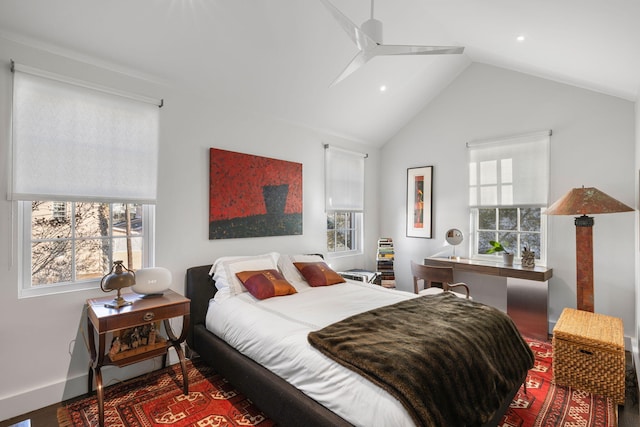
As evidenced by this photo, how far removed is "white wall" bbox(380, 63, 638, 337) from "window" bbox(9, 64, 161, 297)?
3.67m

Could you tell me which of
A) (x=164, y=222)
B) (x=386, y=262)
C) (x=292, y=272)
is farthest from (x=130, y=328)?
(x=386, y=262)

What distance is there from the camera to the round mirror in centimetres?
419

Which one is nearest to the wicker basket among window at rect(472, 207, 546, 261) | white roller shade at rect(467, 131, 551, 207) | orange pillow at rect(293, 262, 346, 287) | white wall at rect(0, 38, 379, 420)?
window at rect(472, 207, 546, 261)

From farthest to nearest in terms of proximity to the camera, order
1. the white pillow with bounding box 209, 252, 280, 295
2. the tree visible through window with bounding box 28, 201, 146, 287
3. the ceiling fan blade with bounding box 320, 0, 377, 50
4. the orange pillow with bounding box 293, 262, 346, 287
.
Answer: the orange pillow with bounding box 293, 262, 346, 287, the white pillow with bounding box 209, 252, 280, 295, the tree visible through window with bounding box 28, 201, 146, 287, the ceiling fan blade with bounding box 320, 0, 377, 50

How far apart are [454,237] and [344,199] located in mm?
1577

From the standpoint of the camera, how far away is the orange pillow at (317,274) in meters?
3.30

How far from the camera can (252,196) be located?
3486mm

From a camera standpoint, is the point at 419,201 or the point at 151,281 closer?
the point at 151,281

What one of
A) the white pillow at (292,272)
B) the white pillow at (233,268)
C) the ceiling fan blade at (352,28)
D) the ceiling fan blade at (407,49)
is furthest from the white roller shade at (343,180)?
the ceiling fan blade at (352,28)

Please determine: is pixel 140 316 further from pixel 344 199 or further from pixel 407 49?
pixel 344 199

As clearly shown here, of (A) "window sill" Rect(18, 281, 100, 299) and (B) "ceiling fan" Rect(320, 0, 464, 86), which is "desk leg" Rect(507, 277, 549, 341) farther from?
(A) "window sill" Rect(18, 281, 100, 299)

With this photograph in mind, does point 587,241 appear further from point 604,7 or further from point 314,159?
point 314,159

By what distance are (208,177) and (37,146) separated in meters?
1.28

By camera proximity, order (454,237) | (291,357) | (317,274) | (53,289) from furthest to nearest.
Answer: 1. (454,237)
2. (317,274)
3. (53,289)
4. (291,357)
